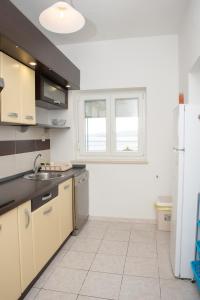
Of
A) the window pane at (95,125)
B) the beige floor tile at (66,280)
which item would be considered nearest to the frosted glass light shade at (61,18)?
the window pane at (95,125)

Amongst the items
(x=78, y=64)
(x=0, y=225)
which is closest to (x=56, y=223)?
(x=0, y=225)

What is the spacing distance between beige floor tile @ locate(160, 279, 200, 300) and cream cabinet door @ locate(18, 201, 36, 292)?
1.13 meters

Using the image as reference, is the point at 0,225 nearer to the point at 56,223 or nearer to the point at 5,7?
the point at 56,223

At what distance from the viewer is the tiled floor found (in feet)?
6.04

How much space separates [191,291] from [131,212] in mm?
1571

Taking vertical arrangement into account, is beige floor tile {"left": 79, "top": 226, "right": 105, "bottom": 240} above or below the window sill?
below

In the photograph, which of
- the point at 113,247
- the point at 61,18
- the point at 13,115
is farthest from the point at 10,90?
the point at 113,247

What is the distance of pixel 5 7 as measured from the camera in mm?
1619

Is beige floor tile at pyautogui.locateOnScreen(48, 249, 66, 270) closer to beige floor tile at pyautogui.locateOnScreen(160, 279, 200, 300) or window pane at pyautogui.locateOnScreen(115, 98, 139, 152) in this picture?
beige floor tile at pyautogui.locateOnScreen(160, 279, 200, 300)

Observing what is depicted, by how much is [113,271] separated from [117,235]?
793mm

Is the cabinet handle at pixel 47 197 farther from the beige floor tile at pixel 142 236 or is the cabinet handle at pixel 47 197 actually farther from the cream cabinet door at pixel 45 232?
the beige floor tile at pixel 142 236

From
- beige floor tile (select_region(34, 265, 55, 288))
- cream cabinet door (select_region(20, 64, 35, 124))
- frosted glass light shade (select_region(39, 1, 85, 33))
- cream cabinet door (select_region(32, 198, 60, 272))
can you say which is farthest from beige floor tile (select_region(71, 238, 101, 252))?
frosted glass light shade (select_region(39, 1, 85, 33))

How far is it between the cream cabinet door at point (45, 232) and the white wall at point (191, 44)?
6.27ft

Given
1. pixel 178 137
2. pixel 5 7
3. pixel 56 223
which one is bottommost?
pixel 56 223
